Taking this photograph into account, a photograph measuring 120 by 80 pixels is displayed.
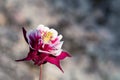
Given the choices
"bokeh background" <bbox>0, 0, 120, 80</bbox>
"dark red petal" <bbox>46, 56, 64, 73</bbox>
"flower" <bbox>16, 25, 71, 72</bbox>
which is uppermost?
"flower" <bbox>16, 25, 71, 72</bbox>

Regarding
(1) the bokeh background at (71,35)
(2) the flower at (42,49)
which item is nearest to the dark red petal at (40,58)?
(2) the flower at (42,49)

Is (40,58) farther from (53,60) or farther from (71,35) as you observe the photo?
(71,35)

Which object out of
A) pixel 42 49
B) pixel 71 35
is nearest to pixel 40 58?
pixel 42 49

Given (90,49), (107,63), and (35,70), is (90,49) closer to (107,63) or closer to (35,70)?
(107,63)

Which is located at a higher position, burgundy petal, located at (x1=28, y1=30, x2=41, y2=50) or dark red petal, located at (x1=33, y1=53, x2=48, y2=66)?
burgundy petal, located at (x1=28, y1=30, x2=41, y2=50)

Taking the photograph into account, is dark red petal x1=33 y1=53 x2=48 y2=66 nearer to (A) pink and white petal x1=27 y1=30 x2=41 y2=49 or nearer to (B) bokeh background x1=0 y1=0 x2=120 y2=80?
(A) pink and white petal x1=27 y1=30 x2=41 y2=49

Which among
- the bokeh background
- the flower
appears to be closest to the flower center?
the flower

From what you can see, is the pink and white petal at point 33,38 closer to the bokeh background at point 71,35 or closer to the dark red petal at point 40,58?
the dark red petal at point 40,58

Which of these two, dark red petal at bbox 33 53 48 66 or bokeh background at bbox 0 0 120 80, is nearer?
dark red petal at bbox 33 53 48 66
